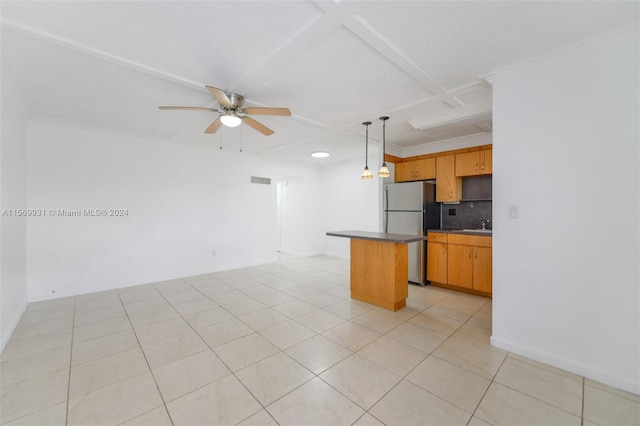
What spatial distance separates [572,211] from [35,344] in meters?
4.93

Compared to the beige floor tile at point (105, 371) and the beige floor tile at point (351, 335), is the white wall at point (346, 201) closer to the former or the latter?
the beige floor tile at point (351, 335)

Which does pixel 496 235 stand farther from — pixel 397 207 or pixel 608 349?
pixel 397 207

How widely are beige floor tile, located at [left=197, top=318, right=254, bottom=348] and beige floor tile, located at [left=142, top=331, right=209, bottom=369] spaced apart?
0.07 metres

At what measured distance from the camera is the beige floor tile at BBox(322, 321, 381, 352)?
8.16 feet

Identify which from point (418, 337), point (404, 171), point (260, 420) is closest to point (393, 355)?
point (418, 337)

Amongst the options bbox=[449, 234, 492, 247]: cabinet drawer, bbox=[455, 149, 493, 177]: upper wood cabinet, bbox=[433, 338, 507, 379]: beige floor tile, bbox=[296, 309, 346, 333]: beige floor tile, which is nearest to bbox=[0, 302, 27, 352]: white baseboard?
bbox=[296, 309, 346, 333]: beige floor tile

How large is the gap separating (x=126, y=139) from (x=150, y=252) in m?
1.97

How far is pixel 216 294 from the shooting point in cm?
396

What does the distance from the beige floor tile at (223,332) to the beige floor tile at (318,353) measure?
0.63m

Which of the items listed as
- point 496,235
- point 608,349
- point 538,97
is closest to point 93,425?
point 496,235

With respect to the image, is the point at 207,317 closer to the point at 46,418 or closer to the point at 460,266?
the point at 46,418

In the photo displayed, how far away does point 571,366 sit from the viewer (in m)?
2.08

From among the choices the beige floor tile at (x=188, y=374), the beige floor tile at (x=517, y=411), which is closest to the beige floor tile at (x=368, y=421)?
the beige floor tile at (x=517, y=411)

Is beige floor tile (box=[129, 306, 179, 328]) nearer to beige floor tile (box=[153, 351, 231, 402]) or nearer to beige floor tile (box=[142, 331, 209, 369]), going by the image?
beige floor tile (box=[142, 331, 209, 369])
